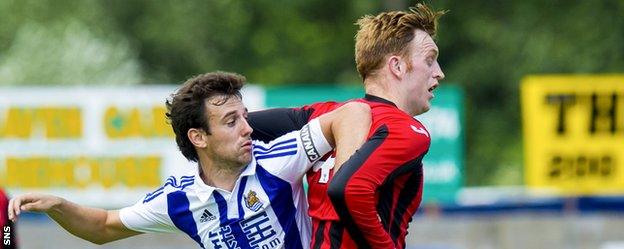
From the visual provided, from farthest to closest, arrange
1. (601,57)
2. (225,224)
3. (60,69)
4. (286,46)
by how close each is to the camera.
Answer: (286,46), (601,57), (60,69), (225,224)

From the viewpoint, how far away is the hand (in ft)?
18.1

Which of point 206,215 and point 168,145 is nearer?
point 206,215

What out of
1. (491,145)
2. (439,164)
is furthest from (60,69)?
(439,164)

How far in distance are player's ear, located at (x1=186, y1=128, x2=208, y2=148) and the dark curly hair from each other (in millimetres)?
17

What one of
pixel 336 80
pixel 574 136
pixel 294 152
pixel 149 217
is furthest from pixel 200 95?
pixel 336 80

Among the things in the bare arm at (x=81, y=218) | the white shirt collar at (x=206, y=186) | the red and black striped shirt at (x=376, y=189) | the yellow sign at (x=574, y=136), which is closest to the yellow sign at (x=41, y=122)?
the yellow sign at (x=574, y=136)

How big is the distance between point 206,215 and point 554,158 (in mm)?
9815

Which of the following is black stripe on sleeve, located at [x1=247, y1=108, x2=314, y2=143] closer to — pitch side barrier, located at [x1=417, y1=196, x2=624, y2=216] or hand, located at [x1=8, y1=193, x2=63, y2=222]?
hand, located at [x1=8, y1=193, x2=63, y2=222]

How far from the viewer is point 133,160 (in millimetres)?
15289

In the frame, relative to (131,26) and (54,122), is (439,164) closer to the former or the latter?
(54,122)

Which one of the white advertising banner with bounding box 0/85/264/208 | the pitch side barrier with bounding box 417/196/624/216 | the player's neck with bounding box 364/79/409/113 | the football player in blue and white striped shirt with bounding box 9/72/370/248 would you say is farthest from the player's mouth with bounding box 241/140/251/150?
the pitch side barrier with bounding box 417/196/624/216

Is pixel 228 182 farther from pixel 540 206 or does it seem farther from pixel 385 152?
pixel 540 206

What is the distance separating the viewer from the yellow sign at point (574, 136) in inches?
598

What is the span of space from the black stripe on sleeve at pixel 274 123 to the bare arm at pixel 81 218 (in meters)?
0.68
